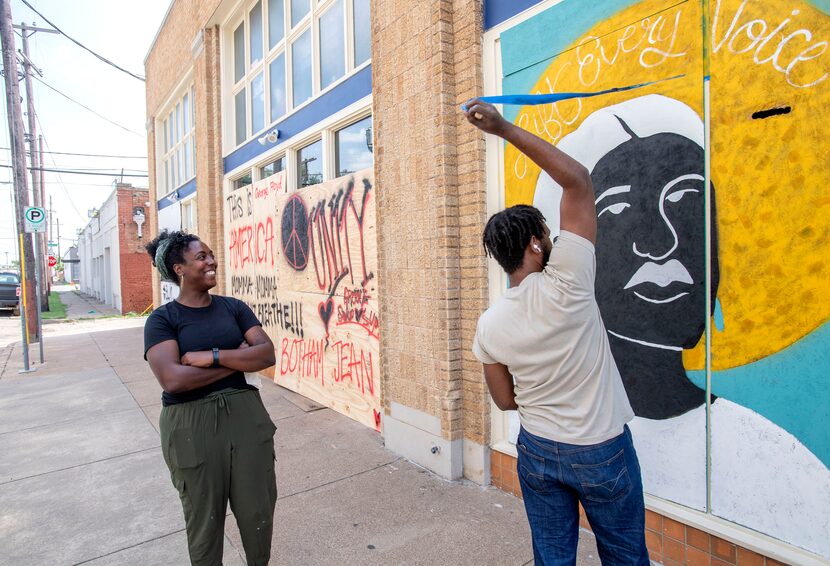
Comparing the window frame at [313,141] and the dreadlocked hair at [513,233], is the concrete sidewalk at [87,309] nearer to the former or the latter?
the window frame at [313,141]

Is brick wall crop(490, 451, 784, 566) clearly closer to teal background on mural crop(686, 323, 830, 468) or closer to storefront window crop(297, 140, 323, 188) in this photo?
teal background on mural crop(686, 323, 830, 468)

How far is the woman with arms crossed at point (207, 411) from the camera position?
2.27m

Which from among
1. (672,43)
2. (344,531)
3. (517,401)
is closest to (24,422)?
(344,531)

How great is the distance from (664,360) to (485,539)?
4.93 ft

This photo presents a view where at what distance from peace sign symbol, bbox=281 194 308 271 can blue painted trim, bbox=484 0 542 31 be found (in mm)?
3234

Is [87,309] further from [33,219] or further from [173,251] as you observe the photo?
[173,251]

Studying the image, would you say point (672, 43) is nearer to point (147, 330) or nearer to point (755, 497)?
point (755, 497)

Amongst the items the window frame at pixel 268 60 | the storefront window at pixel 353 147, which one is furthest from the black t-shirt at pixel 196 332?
the window frame at pixel 268 60

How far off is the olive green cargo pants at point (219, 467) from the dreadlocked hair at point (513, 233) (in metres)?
1.48

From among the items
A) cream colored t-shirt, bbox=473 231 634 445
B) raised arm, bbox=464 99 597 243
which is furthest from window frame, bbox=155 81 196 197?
cream colored t-shirt, bbox=473 231 634 445

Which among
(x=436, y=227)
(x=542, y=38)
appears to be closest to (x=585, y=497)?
(x=436, y=227)

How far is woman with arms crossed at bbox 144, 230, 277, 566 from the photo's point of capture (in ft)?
7.43

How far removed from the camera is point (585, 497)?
66.3 inches

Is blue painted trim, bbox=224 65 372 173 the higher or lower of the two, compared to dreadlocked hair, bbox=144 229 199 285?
higher
